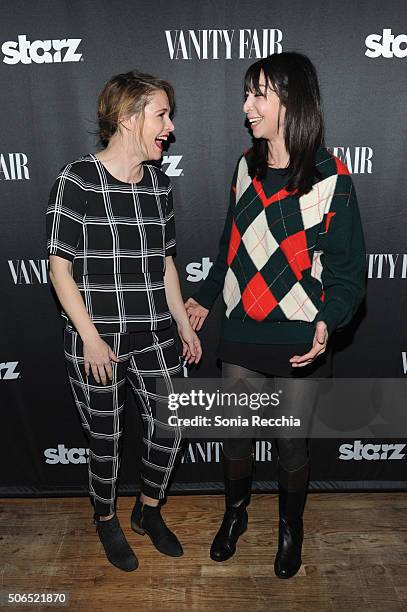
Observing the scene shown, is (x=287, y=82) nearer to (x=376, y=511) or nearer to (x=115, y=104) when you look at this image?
(x=115, y=104)

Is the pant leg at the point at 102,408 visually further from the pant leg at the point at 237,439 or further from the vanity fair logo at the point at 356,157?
the vanity fair logo at the point at 356,157

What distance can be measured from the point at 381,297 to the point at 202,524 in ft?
3.74

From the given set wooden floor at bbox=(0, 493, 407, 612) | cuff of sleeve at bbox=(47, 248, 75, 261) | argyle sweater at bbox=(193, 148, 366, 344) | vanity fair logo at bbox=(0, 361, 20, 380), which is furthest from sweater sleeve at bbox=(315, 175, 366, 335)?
vanity fair logo at bbox=(0, 361, 20, 380)

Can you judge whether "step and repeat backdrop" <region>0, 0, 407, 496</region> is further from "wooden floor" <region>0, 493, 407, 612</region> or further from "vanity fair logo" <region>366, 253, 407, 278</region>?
"wooden floor" <region>0, 493, 407, 612</region>

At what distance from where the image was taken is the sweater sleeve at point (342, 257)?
1.69m

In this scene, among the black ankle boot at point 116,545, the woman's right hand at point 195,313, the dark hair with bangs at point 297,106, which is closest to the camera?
the dark hair with bangs at point 297,106

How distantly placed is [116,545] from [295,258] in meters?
1.21

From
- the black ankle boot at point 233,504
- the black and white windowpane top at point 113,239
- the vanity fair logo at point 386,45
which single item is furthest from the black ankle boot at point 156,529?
the vanity fair logo at point 386,45

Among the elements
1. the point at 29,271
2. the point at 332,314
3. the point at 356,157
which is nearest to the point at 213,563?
the point at 332,314

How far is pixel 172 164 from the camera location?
2.15 m

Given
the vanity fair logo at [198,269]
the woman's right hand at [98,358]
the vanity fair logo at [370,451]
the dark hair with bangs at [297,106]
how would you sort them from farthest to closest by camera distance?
the vanity fair logo at [370,451]
the vanity fair logo at [198,269]
the woman's right hand at [98,358]
the dark hair with bangs at [297,106]

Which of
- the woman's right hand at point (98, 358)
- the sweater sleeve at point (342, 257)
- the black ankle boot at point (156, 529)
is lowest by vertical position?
the black ankle boot at point (156, 529)

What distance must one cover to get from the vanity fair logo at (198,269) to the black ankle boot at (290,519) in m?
0.78

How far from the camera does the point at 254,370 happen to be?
75.0 inches
